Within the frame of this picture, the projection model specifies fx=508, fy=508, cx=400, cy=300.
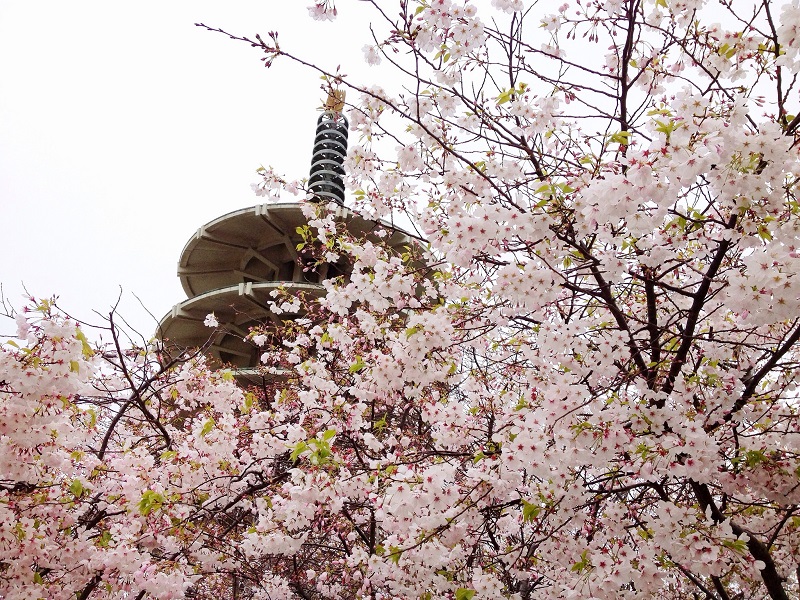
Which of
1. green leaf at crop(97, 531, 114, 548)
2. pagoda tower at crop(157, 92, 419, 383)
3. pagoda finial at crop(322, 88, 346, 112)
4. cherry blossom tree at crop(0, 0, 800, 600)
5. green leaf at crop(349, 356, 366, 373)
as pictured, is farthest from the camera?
pagoda tower at crop(157, 92, 419, 383)

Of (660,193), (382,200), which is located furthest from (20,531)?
(660,193)

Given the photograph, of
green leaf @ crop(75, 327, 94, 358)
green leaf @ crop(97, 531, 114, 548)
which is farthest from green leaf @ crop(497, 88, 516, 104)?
green leaf @ crop(97, 531, 114, 548)

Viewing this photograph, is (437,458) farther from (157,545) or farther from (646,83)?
(646,83)

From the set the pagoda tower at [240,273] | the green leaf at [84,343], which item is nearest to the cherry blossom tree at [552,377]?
the green leaf at [84,343]

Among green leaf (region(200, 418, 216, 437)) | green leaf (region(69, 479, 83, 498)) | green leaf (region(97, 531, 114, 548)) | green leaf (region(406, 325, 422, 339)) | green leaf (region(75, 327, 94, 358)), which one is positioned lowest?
green leaf (region(97, 531, 114, 548))

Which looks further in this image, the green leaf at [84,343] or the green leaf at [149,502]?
the green leaf at [149,502]

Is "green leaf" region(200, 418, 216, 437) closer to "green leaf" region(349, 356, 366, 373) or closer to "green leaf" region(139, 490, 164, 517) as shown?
"green leaf" region(139, 490, 164, 517)

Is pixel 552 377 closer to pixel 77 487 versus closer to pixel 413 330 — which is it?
pixel 413 330

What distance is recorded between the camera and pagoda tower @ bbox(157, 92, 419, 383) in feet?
62.1

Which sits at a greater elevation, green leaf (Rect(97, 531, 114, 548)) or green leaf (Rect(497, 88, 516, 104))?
Result: green leaf (Rect(497, 88, 516, 104))

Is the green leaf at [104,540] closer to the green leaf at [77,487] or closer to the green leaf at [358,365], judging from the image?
the green leaf at [77,487]

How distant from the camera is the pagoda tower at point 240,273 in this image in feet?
62.1

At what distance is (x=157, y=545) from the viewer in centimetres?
471

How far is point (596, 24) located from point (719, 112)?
1.80 m
